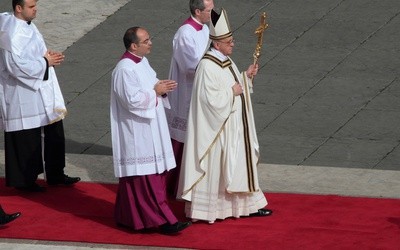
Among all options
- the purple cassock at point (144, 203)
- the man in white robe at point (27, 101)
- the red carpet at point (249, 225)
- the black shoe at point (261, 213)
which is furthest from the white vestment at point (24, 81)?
the black shoe at point (261, 213)

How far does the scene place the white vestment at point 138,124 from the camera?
10.6 meters

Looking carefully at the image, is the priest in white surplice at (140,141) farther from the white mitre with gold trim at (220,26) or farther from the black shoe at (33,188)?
the black shoe at (33,188)

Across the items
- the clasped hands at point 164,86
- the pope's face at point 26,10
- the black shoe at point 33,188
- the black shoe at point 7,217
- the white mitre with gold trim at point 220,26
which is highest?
the pope's face at point 26,10

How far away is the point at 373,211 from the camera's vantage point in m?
11.1

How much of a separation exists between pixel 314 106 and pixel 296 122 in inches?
19.1

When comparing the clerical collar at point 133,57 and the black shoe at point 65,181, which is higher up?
the clerical collar at point 133,57

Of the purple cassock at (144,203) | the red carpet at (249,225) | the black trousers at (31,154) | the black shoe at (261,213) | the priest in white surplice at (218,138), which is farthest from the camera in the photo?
the black trousers at (31,154)

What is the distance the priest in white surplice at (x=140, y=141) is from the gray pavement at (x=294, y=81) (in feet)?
1.57

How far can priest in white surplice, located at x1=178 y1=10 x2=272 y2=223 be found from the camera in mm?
10789

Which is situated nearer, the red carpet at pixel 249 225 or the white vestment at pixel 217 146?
the red carpet at pixel 249 225

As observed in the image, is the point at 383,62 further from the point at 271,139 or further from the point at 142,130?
the point at 142,130

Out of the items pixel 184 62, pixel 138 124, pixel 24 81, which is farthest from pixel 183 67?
pixel 24 81

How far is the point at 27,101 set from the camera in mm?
11688

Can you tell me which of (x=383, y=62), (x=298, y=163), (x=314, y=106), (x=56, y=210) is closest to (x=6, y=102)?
(x=56, y=210)
